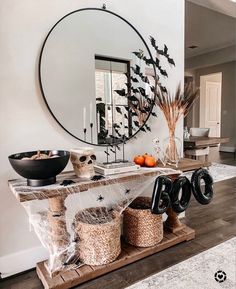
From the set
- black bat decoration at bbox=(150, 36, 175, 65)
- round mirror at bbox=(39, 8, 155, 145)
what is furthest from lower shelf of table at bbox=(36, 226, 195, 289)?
black bat decoration at bbox=(150, 36, 175, 65)

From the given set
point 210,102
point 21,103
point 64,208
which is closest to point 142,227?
point 64,208

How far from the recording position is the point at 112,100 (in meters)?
2.03

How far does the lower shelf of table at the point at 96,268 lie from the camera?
5.05ft

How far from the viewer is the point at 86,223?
170 centimetres

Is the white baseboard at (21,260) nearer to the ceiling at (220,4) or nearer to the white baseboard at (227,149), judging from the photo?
the ceiling at (220,4)

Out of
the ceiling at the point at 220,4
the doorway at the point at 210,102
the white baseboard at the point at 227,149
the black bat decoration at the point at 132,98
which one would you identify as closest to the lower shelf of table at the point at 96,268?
the black bat decoration at the point at 132,98

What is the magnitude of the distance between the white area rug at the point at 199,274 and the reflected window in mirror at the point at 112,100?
107 cm

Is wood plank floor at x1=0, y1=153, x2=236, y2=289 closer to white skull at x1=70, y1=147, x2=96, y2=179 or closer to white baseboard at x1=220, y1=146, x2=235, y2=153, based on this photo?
white skull at x1=70, y1=147, x2=96, y2=179

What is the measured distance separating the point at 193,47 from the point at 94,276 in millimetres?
6128

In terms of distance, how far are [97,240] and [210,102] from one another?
715cm

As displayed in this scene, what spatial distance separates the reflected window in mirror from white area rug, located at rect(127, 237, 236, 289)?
107cm

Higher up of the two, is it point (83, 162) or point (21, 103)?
point (21, 103)

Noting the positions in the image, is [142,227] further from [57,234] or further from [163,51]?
[163,51]

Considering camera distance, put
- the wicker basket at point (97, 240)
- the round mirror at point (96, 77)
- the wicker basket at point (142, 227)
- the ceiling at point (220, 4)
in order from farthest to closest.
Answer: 1. the ceiling at point (220, 4)
2. the wicker basket at point (142, 227)
3. the round mirror at point (96, 77)
4. the wicker basket at point (97, 240)
